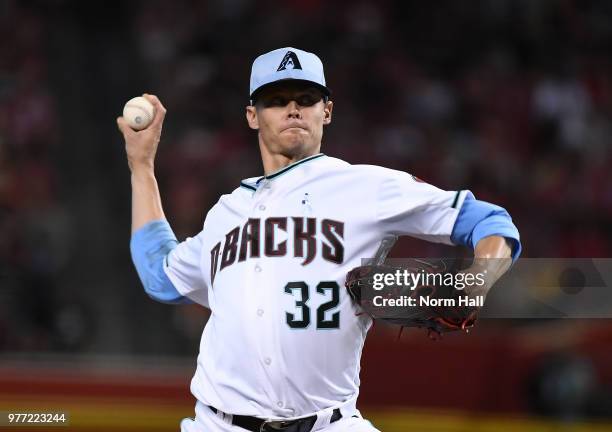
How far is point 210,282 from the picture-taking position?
10.2 ft

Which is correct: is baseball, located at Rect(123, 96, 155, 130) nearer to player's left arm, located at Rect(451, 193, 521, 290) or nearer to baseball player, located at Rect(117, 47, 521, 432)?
baseball player, located at Rect(117, 47, 521, 432)

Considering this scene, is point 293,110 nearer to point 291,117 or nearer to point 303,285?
point 291,117

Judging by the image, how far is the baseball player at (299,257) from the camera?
9.27 feet

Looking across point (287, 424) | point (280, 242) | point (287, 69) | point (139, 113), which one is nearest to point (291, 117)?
point (287, 69)

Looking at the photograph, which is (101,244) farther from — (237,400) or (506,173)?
(237,400)

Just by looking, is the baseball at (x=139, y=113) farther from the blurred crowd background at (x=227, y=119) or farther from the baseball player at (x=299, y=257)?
the blurred crowd background at (x=227, y=119)

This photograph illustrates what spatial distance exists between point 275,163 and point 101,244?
244 inches

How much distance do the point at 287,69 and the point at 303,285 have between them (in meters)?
0.70

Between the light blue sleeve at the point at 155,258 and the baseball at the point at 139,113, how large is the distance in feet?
1.18

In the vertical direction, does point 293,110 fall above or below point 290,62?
below

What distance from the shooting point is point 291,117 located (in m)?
3.10

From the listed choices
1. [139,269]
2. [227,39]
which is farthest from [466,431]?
[227,39]

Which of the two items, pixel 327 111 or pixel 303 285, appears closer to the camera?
pixel 303 285

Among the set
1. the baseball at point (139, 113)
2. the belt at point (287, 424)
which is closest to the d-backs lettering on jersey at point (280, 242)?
the belt at point (287, 424)
